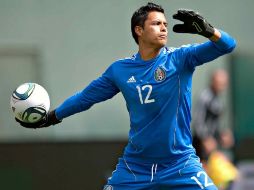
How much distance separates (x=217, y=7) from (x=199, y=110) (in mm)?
1860

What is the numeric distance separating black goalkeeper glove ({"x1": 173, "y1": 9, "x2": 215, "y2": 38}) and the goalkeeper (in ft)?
0.04

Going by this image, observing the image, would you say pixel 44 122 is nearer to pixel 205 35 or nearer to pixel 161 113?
pixel 161 113

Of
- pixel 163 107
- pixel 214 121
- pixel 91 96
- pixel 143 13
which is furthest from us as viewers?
pixel 214 121

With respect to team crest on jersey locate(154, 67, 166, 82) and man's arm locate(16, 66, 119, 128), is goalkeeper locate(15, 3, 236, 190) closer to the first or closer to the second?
team crest on jersey locate(154, 67, 166, 82)

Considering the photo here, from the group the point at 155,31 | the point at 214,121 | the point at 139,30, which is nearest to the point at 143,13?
the point at 139,30

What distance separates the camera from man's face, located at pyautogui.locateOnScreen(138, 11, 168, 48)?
883 cm

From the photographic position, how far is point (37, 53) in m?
15.5

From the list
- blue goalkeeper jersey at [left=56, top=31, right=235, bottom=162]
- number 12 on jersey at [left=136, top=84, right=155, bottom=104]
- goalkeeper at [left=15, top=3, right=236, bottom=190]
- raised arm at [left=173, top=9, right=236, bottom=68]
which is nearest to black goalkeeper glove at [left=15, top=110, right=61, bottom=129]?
goalkeeper at [left=15, top=3, right=236, bottom=190]

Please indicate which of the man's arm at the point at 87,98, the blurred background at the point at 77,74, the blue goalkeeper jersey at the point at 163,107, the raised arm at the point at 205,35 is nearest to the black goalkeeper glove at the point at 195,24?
the raised arm at the point at 205,35

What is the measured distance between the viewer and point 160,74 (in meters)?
8.69

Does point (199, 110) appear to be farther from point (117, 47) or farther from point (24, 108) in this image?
point (24, 108)

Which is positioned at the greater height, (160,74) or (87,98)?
(160,74)

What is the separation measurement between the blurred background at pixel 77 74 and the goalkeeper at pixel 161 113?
19.9 ft

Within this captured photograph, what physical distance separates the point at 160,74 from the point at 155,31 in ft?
1.47
